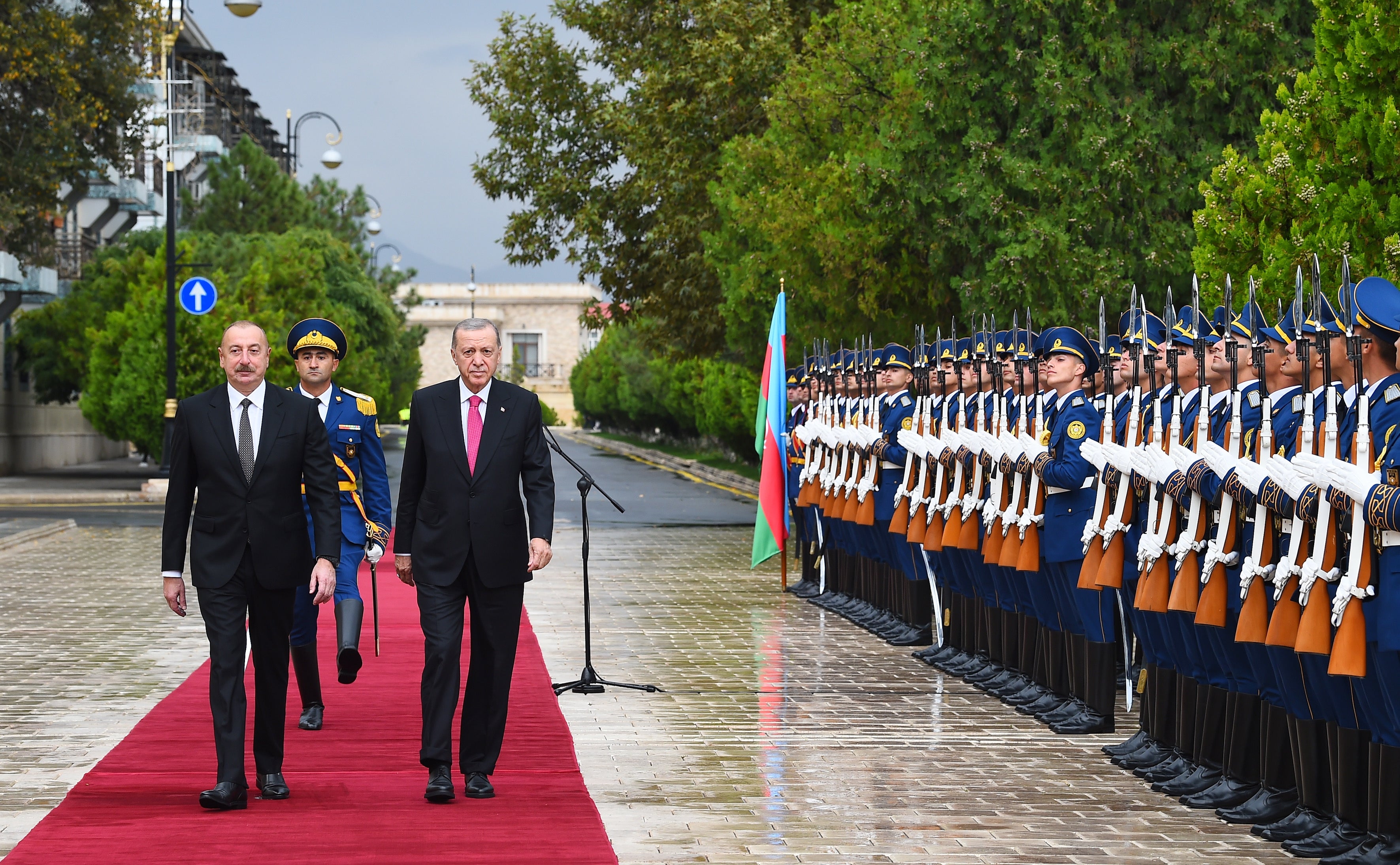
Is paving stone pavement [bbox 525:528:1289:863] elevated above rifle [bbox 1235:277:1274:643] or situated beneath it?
situated beneath

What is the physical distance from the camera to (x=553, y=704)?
1032 cm

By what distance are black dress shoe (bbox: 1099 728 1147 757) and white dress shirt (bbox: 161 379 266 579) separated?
4198mm

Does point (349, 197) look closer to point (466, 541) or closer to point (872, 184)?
point (872, 184)

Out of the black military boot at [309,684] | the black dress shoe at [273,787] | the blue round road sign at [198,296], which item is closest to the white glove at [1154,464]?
the black dress shoe at [273,787]

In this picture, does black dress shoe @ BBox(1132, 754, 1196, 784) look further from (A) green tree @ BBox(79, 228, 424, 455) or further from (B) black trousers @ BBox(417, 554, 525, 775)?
(A) green tree @ BBox(79, 228, 424, 455)

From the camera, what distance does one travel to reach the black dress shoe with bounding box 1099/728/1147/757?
868cm

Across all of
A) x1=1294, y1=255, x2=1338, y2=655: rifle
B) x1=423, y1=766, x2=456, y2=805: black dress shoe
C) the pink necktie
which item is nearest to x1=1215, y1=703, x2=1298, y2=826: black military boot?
x1=1294, y1=255, x2=1338, y2=655: rifle

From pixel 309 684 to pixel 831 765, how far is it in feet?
9.08

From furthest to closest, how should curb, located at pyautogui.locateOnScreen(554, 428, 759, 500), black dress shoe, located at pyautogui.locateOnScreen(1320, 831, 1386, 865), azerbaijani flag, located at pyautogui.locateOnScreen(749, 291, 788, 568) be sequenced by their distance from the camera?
1. curb, located at pyautogui.locateOnScreen(554, 428, 759, 500)
2. azerbaijani flag, located at pyautogui.locateOnScreen(749, 291, 788, 568)
3. black dress shoe, located at pyautogui.locateOnScreen(1320, 831, 1386, 865)

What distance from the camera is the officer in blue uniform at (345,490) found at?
9.45 metres

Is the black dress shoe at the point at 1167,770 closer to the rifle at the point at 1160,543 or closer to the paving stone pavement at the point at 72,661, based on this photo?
the rifle at the point at 1160,543

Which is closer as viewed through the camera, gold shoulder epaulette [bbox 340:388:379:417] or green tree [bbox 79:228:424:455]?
gold shoulder epaulette [bbox 340:388:379:417]

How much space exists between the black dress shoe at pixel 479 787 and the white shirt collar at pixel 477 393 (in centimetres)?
152

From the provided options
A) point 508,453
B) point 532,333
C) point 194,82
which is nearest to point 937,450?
point 508,453
